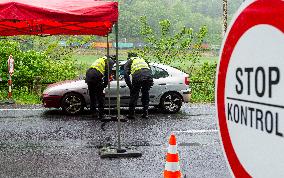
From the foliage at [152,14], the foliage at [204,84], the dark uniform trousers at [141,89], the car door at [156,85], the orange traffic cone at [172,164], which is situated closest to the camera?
the orange traffic cone at [172,164]

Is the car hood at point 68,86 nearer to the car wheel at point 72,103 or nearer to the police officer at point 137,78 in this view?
the car wheel at point 72,103

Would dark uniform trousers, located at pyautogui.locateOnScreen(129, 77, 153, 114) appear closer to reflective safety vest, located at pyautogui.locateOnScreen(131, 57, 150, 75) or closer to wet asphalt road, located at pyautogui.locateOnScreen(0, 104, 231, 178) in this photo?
reflective safety vest, located at pyautogui.locateOnScreen(131, 57, 150, 75)

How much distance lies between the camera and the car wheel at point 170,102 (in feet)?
45.0

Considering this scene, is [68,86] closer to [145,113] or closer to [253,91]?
[145,113]

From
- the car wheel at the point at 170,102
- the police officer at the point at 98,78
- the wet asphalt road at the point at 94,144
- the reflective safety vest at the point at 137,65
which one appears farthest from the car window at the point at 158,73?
the police officer at the point at 98,78

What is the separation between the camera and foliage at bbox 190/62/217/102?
1893 cm

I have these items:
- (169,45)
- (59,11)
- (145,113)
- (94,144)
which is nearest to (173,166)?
(59,11)

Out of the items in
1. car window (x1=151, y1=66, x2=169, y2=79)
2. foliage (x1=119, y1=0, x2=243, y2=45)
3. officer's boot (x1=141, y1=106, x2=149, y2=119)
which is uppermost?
foliage (x1=119, y1=0, x2=243, y2=45)

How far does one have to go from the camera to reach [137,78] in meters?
12.1

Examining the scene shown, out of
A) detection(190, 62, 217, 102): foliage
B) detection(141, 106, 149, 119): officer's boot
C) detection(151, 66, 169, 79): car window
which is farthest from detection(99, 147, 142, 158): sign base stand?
detection(190, 62, 217, 102): foliage

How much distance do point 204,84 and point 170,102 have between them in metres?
6.32

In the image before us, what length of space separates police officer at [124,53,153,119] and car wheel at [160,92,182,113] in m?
1.13

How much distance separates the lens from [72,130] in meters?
11.0

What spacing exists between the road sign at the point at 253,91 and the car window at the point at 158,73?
12596mm
